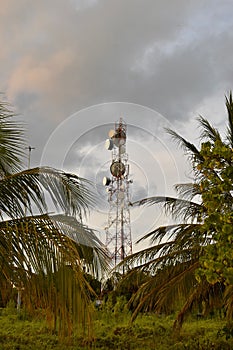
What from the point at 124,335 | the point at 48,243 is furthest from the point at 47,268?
the point at 124,335

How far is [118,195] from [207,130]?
238cm

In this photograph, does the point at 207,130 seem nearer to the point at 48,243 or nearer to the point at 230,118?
the point at 230,118

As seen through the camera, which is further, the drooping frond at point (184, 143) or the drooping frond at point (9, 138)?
the drooping frond at point (184, 143)

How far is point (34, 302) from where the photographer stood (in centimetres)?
466

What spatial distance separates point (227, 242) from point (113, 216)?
16.4 feet

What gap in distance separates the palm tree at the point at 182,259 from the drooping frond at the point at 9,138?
2.14 meters

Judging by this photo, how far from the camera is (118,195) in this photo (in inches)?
358

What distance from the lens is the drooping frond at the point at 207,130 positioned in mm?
7281

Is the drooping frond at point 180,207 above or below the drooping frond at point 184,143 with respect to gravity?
below

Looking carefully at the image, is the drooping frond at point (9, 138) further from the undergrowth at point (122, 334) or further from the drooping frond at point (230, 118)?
the undergrowth at point (122, 334)

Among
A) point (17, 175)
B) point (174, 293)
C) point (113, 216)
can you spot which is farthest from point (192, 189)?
point (17, 175)

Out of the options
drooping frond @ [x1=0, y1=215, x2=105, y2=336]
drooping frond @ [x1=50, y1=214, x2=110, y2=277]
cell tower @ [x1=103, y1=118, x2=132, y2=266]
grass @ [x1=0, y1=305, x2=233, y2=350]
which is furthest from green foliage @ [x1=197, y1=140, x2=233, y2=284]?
grass @ [x1=0, y1=305, x2=233, y2=350]

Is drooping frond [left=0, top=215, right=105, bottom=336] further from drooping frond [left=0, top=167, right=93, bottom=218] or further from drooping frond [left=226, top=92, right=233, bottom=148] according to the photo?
drooping frond [left=226, top=92, right=233, bottom=148]

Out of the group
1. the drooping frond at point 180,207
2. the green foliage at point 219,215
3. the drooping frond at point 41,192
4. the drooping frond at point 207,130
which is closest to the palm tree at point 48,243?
the drooping frond at point 41,192
